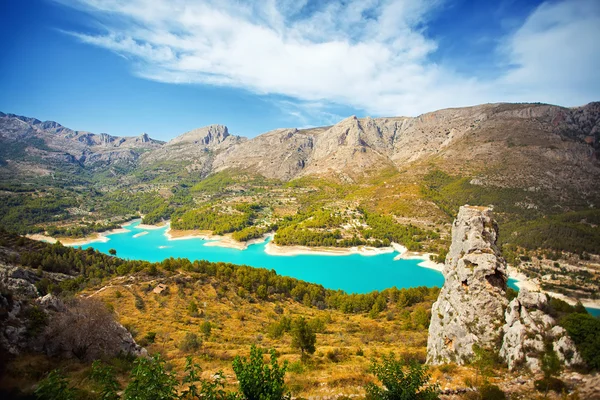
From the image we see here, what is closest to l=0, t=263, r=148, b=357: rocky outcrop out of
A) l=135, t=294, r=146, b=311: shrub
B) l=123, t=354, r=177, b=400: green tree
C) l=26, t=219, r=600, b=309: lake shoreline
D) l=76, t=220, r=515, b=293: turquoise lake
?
l=123, t=354, r=177, b=400: green tree

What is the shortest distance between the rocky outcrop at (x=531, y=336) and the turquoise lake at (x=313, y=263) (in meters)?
62.2

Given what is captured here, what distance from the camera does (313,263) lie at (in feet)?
309

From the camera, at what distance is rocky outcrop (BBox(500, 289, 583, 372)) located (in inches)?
438

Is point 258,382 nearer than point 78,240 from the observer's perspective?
Yes

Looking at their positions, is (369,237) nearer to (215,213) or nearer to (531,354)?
(215,213)

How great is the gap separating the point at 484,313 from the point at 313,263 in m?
80.4

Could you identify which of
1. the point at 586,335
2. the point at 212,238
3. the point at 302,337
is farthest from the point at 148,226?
Result: the point at 586,335

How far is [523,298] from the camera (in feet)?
45.3

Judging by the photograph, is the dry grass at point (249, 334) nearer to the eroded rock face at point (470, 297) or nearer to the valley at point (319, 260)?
the valley at point (319, 260)

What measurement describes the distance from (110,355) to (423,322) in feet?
122

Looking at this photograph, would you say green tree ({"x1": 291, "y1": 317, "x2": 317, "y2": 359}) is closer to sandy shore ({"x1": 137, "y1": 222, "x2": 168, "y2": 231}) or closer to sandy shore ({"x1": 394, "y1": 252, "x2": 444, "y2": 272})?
sandy shore ({"x1": 394, "y1": 252, "x2": 444, "y2": 272})

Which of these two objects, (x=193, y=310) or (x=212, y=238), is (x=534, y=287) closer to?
(x=193, y=310)

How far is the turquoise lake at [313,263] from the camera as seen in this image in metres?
79.8

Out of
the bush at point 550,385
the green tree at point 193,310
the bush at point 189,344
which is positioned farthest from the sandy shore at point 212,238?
the bush at point 550,385
